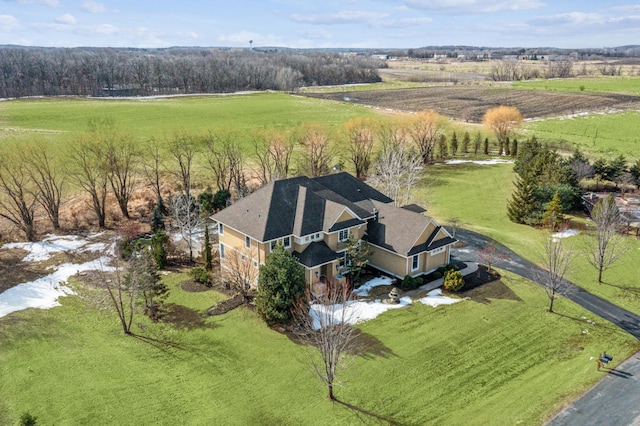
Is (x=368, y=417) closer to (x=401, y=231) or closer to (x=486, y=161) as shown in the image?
(x=401, y=231)

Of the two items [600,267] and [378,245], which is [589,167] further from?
[378,245]

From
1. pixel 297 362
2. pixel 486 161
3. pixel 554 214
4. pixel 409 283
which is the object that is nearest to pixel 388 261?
pixel 409 283

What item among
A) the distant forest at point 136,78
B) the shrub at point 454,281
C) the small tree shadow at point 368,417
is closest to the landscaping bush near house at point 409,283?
the shrub at point 454,281

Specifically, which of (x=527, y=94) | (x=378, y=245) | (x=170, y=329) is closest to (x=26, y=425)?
(x=170, y=329)

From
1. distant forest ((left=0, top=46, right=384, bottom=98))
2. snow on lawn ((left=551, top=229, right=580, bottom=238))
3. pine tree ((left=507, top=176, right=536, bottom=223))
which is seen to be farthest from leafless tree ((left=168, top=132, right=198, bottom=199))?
distant forest ((left=0, top=46, right=384, bottom=98))

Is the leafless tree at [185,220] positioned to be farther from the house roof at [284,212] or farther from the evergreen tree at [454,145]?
the evergreen tree at [454,145]

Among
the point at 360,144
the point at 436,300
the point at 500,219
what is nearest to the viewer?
the point at 436,300

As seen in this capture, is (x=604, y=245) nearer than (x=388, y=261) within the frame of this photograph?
Yes
